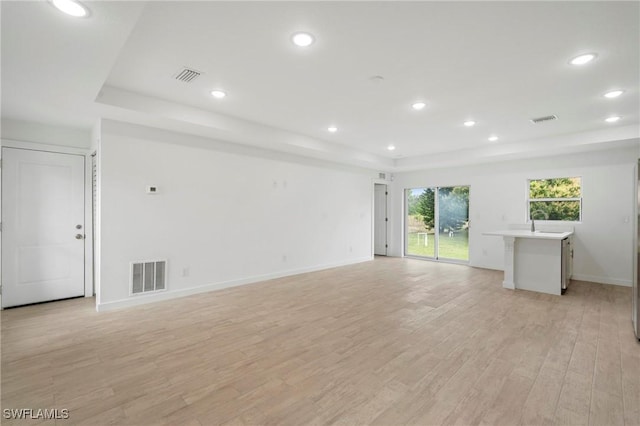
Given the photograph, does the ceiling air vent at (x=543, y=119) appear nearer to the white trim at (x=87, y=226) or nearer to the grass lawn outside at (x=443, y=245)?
the grass lawn outside at (x=443, y=245)

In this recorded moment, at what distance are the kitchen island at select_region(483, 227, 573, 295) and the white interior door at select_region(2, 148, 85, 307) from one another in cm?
698

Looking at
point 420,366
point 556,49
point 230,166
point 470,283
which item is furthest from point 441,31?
point 470,283

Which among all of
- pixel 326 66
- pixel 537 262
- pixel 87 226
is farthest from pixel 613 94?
pixel 87 226

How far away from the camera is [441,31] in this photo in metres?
2.37

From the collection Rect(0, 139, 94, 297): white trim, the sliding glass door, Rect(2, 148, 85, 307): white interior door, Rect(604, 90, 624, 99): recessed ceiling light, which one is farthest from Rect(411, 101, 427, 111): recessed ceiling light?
Rect(2, 148, 85, 307): white interior door

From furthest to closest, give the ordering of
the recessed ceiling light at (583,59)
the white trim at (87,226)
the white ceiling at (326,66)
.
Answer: the white trim at (87,226) < the recessed ceiling light at (583,59) < the white ceiling at (326,66)

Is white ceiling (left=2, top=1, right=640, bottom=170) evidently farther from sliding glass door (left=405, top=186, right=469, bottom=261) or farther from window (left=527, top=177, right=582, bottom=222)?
sliding glass door (left=405, top=186, right=469, bottom=261)

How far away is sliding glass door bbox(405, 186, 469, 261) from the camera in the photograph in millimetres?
7691

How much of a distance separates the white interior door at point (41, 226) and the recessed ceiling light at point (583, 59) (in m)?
6.39

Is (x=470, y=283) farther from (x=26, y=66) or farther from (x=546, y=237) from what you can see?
(x=26, y=66)

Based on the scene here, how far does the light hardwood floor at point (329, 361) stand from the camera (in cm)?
202

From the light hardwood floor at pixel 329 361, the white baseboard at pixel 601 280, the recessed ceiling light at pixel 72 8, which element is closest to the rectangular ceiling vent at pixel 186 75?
the recessed ceiling light at pixel 72 8

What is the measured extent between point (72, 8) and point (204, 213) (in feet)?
11.0

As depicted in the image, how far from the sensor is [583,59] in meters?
2.77
